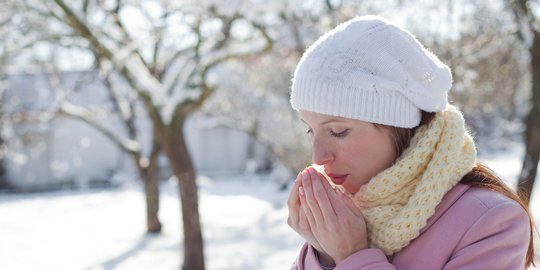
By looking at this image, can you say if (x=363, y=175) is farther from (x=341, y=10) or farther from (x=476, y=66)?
(x=476, y=66)

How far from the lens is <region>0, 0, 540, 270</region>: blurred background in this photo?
19.8 ft

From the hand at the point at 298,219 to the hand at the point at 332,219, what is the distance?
0.11ft

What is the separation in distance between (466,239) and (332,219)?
0.27 metres

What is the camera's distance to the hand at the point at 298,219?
121cm

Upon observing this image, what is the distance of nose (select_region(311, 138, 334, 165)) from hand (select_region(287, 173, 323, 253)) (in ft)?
0.22

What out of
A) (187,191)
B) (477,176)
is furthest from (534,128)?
(477,176)

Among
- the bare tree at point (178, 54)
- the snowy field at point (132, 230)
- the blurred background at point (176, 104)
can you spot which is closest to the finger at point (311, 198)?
the blurred background at point (176, 104)

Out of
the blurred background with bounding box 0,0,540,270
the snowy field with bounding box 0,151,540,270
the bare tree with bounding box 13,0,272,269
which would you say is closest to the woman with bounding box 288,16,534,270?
the blurred background with bounding box 0,0,540,270

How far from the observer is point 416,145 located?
1.14 metres

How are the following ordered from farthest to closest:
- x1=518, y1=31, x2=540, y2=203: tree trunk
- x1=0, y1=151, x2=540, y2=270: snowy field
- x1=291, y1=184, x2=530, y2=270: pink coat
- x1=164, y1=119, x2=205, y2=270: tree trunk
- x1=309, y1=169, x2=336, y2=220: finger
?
x1=0, y1=151, x2=540, y2=270: snowy field
x1=164, y1=119, x2=205, y2=270: tree trunk
x1=518, y1=31, x2=540, y2=203: tree trunk
x1=309, y1=169, x2=336, y2=220: finger
x1=291, y1=184, x2=530, y2=270: pink coat

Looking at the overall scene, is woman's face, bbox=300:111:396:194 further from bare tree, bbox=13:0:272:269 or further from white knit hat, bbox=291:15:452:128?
bare tree, bbox=13:0:272:269

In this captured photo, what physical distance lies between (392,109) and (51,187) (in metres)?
19.3

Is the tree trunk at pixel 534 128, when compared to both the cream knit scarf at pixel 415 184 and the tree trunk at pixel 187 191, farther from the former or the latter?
the cream knit scarf at pixel 415 184

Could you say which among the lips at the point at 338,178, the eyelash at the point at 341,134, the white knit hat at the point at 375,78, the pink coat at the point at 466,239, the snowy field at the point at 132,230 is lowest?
the snowy field at the point at 132,230
